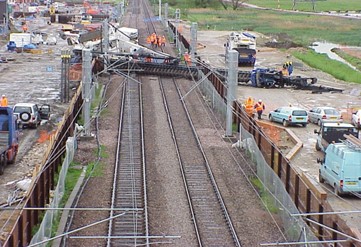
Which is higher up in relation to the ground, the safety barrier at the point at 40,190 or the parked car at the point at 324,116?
the safety barrier at the point at 40,190

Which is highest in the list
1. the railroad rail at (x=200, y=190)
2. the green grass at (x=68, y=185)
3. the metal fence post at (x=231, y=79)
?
the metal fence post at (x=231, y=79)

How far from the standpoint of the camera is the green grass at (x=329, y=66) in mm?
64863

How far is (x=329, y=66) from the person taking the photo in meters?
73.4

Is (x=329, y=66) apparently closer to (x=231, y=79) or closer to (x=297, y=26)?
(x=231, y=79)

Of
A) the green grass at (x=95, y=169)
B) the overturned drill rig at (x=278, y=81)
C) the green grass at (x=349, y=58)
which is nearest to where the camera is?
the green grass at (x=95, y=169)

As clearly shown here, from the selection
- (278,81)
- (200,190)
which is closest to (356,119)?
(278,81)

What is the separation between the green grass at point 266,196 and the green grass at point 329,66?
36.8 metres

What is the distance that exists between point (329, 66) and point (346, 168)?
48992mm

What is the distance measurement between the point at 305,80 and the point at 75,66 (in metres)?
16.8

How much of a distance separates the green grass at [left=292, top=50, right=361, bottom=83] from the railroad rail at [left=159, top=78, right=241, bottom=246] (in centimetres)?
2742

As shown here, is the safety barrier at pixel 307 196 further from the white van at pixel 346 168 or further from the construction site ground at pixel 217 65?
the construction site ground at pixel 217 65

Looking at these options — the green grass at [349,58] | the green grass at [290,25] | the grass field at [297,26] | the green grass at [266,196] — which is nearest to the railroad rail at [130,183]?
the green grass at [266,196]

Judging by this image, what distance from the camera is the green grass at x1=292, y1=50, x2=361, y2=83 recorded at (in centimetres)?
6486

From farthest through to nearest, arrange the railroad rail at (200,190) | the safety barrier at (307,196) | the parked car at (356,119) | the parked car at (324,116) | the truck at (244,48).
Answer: the truck at (244,48) → the parked car at (356,119) → the parked car at (324,116) → the railroad rail at (200,190) → the safety barrier at (307,196)
